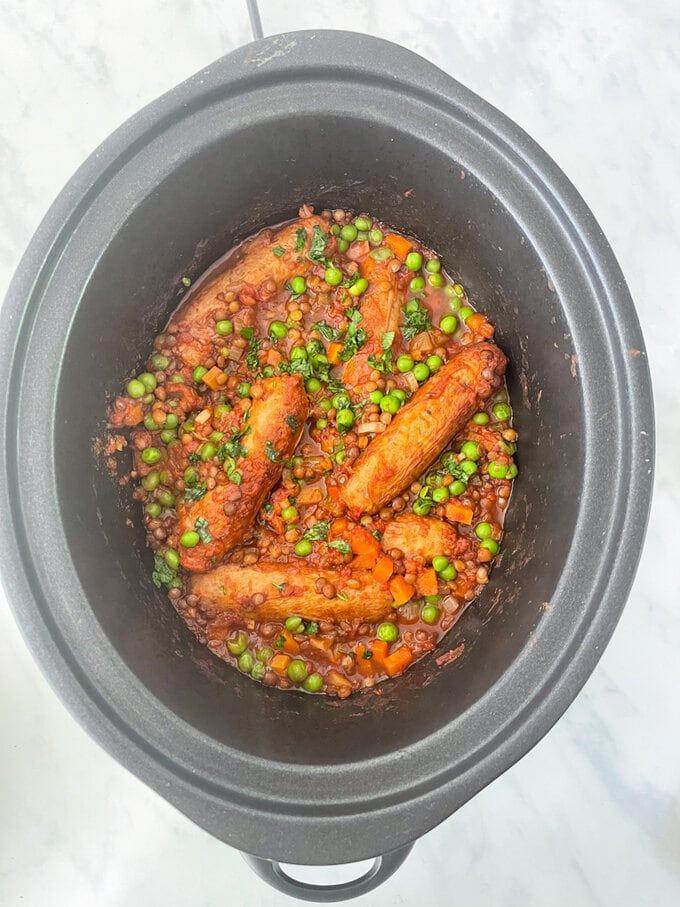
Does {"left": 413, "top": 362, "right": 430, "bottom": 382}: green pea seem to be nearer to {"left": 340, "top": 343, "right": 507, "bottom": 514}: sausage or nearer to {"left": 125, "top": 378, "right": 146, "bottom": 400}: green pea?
{"left": 340, "top": 343, "right": 507, "bottom": 514}: sausage

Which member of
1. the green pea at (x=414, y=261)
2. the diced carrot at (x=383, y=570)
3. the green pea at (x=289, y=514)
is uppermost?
the green pea at (x=414, y=261)

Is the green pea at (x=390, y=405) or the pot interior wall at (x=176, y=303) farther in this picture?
the green pea at (x=390, y=405)

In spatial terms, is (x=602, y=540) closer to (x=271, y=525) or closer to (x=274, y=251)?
(x=271, y=525)

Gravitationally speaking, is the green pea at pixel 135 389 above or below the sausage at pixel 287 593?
above

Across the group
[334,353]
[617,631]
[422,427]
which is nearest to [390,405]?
[422,427]

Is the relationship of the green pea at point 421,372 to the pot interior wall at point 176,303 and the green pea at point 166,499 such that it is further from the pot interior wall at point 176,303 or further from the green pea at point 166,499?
the green pea at point 166,499

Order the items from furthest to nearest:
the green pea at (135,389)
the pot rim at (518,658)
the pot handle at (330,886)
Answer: the green pea at (135,389) → the pot handle at (330,886) → the pot rim at (518,658)

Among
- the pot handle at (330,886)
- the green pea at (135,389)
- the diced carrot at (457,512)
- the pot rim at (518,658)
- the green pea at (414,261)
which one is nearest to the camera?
the pot rim at (518,658)

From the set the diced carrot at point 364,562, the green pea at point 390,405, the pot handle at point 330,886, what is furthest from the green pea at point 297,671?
the green pea at point 390,405

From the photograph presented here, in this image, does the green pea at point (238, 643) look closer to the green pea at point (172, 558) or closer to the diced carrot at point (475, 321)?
the green pea at point (172, 558)
